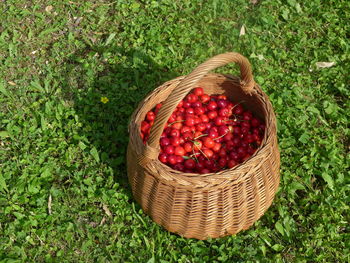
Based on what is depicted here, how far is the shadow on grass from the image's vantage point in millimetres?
3977

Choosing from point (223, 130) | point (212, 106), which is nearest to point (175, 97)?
point (223, 130)

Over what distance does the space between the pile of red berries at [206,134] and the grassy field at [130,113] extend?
485 mm

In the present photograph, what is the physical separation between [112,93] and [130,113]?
314 millimetres

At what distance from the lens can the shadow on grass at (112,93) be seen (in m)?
3.98

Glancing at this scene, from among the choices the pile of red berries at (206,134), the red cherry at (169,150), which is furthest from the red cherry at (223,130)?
the red cherry at (169,150)

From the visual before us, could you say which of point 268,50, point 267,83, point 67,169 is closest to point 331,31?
point 268,50

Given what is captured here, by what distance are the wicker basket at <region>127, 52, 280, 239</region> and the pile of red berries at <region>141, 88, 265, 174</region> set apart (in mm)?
201

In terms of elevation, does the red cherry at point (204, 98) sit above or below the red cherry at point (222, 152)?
above

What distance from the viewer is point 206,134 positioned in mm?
3488

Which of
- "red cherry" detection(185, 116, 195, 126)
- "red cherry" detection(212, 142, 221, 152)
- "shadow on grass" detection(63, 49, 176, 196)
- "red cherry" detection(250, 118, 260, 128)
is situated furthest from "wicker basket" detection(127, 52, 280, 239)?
"shadow on grass" detection(63, 49, 176, 196)

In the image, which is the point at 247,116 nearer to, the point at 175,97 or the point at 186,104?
the point at 186,104

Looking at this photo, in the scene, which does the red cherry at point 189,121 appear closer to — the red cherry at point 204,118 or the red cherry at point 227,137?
the red cherry at point 204,118

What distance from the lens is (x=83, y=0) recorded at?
5203 mm

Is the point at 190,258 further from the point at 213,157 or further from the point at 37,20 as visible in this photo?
the point at 37,20
